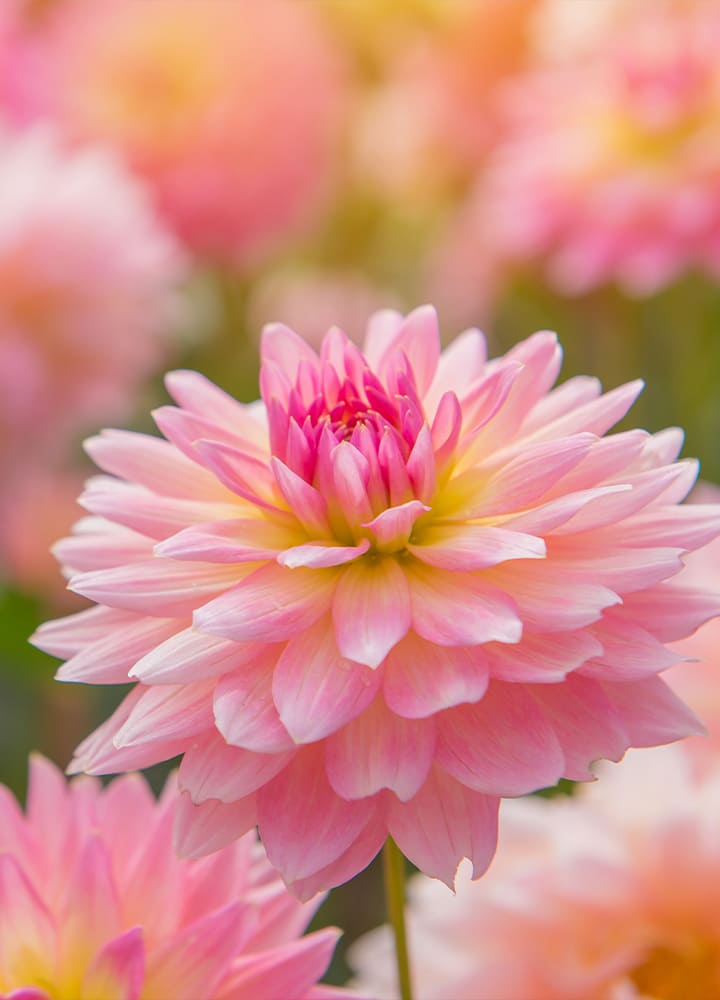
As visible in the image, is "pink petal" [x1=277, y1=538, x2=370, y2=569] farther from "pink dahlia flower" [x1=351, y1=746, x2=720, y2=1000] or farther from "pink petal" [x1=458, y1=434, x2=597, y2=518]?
"pink dahlia flower" [x1=351, y1=746, x2=720, y2=1000]

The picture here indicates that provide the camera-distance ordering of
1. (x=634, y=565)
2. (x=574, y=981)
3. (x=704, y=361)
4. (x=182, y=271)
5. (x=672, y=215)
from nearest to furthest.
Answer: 1. (x=634, y=565)
2. (x=574, y=981)
3. (x=672, y=215)
4. (x=704, y=361)
5. (x=182, y=271)

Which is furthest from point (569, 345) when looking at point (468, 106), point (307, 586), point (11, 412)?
point (307, 586)

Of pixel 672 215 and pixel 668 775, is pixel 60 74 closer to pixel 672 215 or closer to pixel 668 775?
pixel 672 215

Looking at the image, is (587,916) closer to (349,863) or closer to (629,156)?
(349,863)

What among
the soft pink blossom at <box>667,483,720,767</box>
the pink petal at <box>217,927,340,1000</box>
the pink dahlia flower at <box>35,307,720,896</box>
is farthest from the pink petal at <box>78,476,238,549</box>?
the soft pink blossom at <box>667,483,720,767</box>

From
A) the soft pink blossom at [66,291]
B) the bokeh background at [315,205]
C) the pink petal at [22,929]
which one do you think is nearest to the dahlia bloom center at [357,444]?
the pink petal at [22,929]

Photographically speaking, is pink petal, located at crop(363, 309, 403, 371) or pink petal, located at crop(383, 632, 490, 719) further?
pink petal, located at crop(363, 309, 403, 371)

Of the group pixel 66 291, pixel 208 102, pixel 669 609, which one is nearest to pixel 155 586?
pixel 669 609
